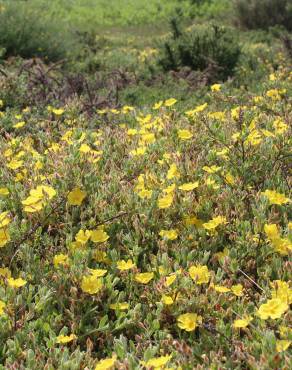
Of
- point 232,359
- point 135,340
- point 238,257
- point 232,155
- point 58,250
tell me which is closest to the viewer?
point 232,359

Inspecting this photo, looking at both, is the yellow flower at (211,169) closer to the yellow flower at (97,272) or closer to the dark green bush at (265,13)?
the yellow flower at (97,272)

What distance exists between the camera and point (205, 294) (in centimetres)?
209

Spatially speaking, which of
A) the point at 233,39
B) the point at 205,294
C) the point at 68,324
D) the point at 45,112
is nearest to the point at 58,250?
the point at 68,324

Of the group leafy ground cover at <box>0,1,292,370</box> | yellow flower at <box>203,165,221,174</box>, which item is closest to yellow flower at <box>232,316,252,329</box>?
leafy ground cover at <box>0,1,292,370</box>

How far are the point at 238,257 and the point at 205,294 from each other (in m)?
0.29

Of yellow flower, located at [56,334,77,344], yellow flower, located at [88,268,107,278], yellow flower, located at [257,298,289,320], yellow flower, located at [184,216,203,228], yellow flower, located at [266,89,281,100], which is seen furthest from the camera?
yellow flower, located at [266,89,281,100]

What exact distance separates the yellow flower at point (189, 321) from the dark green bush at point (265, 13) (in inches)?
603

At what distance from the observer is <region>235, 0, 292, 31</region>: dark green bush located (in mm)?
16266

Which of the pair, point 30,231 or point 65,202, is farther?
point 65,202

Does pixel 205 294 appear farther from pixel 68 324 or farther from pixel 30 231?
pixel 30 231

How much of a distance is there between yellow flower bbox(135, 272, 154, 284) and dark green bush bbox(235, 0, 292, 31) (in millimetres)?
15114

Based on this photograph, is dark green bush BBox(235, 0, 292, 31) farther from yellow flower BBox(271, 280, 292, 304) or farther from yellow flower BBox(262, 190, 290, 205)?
yellow flower BBox(271, 280, 292, 304)

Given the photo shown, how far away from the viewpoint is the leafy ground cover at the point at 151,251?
74.7 inches

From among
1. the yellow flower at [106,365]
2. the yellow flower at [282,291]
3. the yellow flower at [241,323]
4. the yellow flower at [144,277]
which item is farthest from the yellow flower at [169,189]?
the yellow flower at [106,365]
